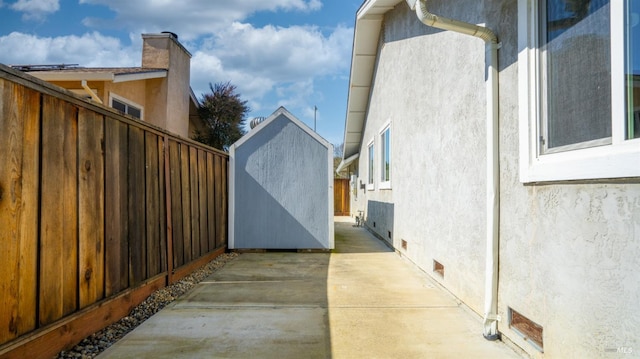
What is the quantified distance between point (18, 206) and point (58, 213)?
362 millimetres

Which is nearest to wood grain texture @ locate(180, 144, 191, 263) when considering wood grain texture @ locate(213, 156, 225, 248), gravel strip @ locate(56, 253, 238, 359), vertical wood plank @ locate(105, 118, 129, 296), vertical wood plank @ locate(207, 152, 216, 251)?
gravel strip @ locate(56, 253, 238, 359)

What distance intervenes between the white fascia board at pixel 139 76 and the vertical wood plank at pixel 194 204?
13.8 ft

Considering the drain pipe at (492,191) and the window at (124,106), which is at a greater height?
the window at (124,106)

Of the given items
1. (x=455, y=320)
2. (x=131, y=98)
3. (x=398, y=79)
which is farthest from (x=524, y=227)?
(x=131, y=98)

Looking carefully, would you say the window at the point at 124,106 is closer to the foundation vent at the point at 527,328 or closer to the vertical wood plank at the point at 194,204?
the vertical wood plank at the point at 194,204

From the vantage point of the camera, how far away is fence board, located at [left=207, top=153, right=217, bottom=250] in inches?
237

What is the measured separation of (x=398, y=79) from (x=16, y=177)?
19.8ft

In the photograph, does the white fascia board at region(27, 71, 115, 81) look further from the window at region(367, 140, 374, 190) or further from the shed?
the window at region(367, 140, 374, 190)

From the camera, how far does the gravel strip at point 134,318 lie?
2.68 m

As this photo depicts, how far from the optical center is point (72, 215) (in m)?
2.72

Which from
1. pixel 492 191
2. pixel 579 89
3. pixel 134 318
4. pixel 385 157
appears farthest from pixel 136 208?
pixel 385 157

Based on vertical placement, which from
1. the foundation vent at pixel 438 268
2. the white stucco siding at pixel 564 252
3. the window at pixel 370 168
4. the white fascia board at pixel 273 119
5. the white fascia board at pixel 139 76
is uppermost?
the white fascia board at pixel 139 76

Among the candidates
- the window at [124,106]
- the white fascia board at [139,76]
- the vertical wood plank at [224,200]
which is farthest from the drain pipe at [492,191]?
the window at [124,106]

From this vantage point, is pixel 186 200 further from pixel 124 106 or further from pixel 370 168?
pixel 370 168
